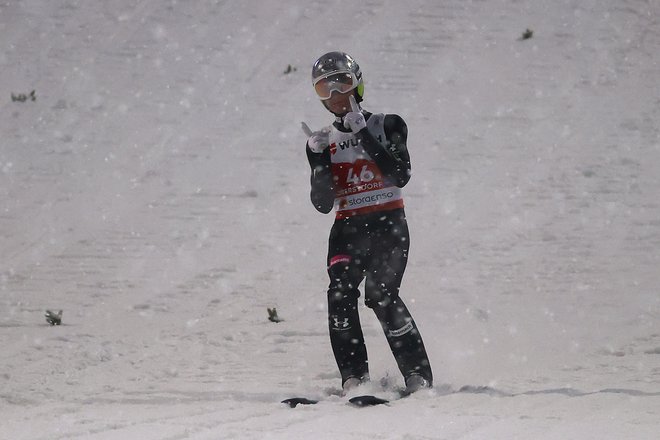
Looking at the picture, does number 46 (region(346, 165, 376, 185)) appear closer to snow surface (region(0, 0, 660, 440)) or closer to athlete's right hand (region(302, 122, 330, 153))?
athlete's right hand (region(302, 122, 330, 153))

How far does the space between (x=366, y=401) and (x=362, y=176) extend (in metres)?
1.24

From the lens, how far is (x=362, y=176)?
4.25 m

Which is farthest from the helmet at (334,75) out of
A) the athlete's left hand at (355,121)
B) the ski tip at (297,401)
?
the ski tip at (297,401)

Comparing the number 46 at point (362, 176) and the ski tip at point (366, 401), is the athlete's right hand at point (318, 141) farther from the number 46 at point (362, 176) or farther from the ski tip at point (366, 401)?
the ski tip at point (366, 401)

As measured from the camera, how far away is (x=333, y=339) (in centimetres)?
424

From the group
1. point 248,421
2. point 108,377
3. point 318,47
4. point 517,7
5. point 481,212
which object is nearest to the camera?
point 248,421

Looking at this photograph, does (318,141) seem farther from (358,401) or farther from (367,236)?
(358,401)

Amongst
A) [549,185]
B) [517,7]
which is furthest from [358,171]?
[517,7]

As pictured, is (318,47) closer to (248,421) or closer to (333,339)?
(333,339)

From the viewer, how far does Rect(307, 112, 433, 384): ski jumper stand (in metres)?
4.16

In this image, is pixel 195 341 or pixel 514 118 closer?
pixel 195 341

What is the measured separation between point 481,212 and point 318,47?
5.31 meters

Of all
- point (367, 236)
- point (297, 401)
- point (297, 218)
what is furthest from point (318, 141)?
point (297, 218)

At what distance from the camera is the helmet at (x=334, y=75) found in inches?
167
